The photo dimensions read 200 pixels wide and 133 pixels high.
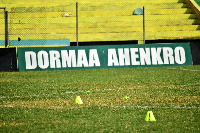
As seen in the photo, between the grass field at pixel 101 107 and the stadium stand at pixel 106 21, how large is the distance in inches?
530

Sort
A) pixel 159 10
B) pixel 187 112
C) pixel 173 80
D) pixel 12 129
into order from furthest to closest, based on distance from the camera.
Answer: pixel 159 10, pixel 173 80, pixel 187 112, pixel 12 129

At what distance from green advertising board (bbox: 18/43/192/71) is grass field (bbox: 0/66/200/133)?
21.0 feet

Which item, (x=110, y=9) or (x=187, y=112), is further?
(x=110, y=9)

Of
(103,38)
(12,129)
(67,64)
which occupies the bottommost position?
(12,129)

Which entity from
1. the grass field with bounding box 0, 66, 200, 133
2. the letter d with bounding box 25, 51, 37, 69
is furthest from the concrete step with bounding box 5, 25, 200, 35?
A: the grass field with bounding box 0, 66, 200, 133

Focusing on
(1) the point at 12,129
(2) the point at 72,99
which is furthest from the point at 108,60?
(1) the point at 12,129

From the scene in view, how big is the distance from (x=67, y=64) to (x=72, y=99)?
33.7 feet

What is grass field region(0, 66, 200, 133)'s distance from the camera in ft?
21.7

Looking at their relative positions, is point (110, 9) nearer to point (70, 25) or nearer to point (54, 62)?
point (70, 25)

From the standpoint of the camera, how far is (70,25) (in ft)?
89.9

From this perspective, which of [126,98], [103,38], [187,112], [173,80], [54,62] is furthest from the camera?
[103,38]

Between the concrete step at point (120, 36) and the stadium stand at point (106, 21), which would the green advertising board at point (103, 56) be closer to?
the stadium stand at point (106, 21)

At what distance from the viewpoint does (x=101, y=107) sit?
27.9 ft

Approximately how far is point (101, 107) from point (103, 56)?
12.1 metres
